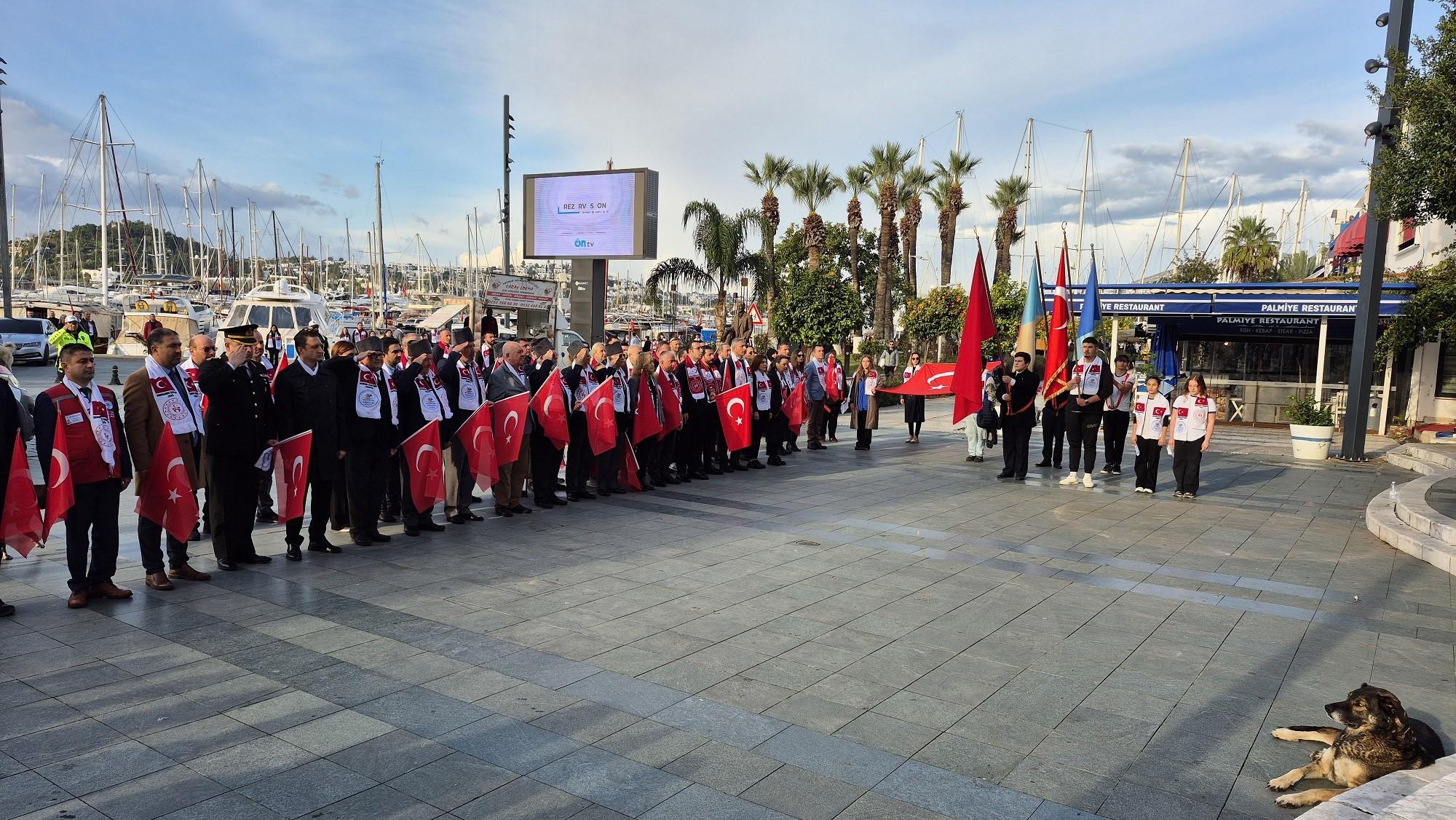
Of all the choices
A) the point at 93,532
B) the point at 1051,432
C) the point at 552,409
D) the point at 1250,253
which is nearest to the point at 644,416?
the point at 552,409

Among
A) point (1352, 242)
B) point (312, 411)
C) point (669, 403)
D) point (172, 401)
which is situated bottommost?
point (669, 403)

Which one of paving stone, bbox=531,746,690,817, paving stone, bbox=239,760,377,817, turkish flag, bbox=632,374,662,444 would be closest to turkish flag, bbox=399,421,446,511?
turkish flag, bbox=632,374,662,444

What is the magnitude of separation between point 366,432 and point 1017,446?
9.33m

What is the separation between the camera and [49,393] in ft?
20.2

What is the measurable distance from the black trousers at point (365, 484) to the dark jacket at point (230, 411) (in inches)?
36.7

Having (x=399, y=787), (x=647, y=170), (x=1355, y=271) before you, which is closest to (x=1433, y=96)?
(x=399, y=787)

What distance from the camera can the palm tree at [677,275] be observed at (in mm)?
45938

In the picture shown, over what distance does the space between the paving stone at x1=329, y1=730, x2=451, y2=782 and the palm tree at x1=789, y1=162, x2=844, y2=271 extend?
1479 inches

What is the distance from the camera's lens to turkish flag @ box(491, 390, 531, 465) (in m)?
9.85

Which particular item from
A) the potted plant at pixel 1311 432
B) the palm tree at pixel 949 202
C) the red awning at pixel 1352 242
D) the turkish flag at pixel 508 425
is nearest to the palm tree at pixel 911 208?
the palm tree at pixel 949 202

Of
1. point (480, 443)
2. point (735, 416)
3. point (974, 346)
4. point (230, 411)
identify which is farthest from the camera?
point (735, 416)

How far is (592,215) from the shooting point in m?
25.8

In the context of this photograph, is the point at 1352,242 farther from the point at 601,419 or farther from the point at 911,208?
the point at 601,419

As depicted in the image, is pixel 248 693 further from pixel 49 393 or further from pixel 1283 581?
pixel 1283 581
